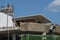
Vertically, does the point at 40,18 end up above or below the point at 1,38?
above

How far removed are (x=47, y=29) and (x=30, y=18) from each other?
3719 millimetres

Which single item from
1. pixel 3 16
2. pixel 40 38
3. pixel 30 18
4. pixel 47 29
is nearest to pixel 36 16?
pixel 30 18

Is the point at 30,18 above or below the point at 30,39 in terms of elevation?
above

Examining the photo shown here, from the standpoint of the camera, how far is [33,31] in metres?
25.9

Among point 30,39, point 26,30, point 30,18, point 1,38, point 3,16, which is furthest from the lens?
point 3,16

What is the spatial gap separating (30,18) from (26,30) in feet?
13.5

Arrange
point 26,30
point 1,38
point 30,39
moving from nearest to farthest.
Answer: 1. point 30,39
2. point 26,30
3. point 1,38

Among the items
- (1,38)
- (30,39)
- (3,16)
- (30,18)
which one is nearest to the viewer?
(30,39)

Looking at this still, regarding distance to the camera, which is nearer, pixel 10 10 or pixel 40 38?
pixel 40 38

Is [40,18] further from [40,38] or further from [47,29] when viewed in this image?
[40,38]

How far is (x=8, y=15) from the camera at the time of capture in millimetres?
34094

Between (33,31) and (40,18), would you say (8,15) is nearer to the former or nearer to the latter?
(40,18)

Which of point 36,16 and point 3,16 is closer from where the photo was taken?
point 36,16

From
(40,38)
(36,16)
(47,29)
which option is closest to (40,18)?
(36,16)
